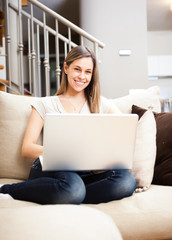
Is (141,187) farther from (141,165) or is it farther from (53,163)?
(53,163)

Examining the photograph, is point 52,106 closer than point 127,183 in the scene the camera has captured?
No

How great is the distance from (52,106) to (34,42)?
645 cm

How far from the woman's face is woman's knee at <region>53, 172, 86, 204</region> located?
603 millimetres

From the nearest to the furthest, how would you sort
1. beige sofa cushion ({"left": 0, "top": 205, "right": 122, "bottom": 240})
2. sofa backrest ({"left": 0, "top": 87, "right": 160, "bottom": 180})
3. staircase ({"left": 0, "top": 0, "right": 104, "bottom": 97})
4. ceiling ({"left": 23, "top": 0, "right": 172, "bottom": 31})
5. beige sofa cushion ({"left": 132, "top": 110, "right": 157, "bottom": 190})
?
beige sofa cushion ({"left": 0, "top": 205, "right": 122, "bottom": 240}) → beige sofa cushion ({"left": 132, "top": 110, "right": 157, "bottom": 190}) → sofa backrest ({"left": 0, "top": 87, "right": 160, "bottom": 180}) → staircase ({"left": 0, "top": 0, "right": 104, "bottom": 97}) → ceiling ({"left": 23, "top": 0, "right": 172, "bottom": 31})

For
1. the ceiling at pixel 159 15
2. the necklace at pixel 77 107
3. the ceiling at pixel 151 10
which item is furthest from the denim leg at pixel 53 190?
the ceiling at pixel 159 15

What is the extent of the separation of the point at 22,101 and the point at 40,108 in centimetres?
14

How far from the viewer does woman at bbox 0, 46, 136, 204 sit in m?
1.14

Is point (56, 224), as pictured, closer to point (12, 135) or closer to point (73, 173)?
point (73, 173)

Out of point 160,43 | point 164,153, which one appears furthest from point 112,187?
point 160,43

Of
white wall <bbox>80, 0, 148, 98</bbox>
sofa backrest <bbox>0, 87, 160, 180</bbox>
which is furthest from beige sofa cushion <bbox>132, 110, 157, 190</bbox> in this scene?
white wall <bbox>80, 0, 148, 98</bbox>

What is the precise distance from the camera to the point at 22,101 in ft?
5.30

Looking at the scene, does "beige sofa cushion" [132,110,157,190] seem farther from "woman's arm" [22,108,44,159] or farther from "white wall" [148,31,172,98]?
"white wall" [148,31,172,98]

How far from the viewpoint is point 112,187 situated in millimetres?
1184

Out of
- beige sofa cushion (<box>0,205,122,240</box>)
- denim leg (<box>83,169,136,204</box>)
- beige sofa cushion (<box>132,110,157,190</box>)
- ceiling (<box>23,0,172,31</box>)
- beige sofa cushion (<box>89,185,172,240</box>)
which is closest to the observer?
beige sofa cushion (<box>0,205,122,240</box>)
